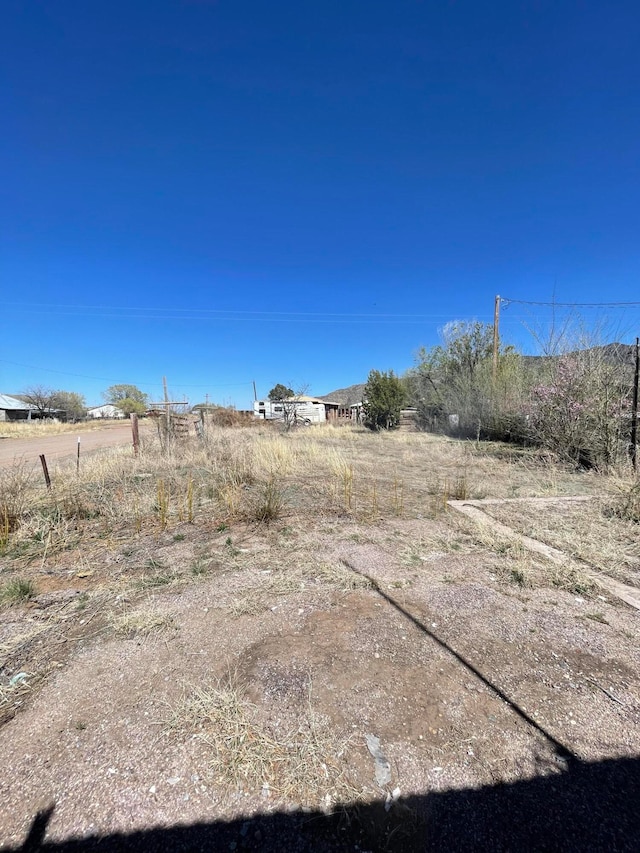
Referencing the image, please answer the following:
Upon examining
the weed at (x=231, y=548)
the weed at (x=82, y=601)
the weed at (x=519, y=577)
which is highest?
the weed at (x=231, y=548)

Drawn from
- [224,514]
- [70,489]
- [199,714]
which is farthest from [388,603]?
[70,489]

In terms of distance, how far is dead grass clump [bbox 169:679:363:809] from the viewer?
141cm

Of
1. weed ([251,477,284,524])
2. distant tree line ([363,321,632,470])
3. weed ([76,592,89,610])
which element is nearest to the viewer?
weed ([76,592,89,610])

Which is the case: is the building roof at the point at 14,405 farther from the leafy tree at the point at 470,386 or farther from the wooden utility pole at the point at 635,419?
the wooden utility pole at the point at 635,419

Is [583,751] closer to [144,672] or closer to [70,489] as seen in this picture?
[144,672]

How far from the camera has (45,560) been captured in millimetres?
3576

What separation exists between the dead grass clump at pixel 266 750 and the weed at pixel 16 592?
2069 mm

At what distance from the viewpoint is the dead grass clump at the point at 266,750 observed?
4.63ft

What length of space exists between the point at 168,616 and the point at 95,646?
18.7 inches

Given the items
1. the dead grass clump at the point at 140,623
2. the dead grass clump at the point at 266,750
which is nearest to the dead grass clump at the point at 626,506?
the dead grass clump at the point at 266,750

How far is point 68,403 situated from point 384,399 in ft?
144

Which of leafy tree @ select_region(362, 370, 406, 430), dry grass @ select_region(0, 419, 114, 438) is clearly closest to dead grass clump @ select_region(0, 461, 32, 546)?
dry grass @ select_region(0, 419, 114, 438)

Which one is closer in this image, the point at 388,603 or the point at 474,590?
the point at 388,603

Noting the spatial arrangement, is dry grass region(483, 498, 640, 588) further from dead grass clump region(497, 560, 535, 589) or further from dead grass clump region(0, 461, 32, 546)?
dead grass clump region(0, 461, 32, 546)
